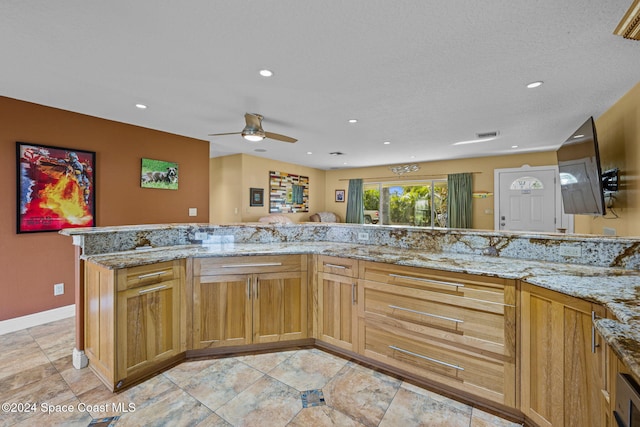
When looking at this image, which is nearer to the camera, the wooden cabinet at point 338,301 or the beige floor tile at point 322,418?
the beige floor tile at point 322,418

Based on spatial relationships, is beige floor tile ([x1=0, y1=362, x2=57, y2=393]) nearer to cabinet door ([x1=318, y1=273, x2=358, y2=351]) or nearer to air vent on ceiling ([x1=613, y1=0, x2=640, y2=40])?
cabinet door ([x1=318, y1=273, x2=358, y2=351])

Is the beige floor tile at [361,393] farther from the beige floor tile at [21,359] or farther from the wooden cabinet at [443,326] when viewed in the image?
the beige floor tile at [21,359]

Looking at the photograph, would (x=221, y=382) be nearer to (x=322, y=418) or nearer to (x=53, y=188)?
(x=322, y=418)

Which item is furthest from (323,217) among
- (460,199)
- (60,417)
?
(60,417)

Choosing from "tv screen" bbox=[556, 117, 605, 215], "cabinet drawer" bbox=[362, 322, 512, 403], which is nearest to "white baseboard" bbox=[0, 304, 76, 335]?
"cabinet drawer" bbox=[362, 322, 512, 403]

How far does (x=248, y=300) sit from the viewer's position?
89.6 inches

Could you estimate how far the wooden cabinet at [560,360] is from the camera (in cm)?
124

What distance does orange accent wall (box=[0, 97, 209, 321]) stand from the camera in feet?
9.22

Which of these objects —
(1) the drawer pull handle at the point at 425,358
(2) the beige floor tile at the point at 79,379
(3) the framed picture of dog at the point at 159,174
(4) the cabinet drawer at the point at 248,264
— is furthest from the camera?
(3) the framed picture of dog at the point at 159,174

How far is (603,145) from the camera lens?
3.22 meters

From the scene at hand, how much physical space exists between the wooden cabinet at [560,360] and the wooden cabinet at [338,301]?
110 centimetres

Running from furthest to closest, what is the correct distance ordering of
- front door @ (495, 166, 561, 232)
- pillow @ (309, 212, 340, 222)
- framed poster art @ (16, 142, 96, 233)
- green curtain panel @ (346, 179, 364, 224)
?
1. green curtain panel @ (346, 179, 364, 224)
2. pillow @ (309, 212, 340, 222)
3. front door @ (495, 166, 561, 232)
4. framed poster art @ (16, 142, 96, 233)

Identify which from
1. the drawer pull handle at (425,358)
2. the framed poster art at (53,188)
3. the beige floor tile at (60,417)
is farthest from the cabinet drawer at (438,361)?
the framed poster art at (53,188)

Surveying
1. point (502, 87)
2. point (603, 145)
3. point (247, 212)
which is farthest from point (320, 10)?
point (247, 212)
